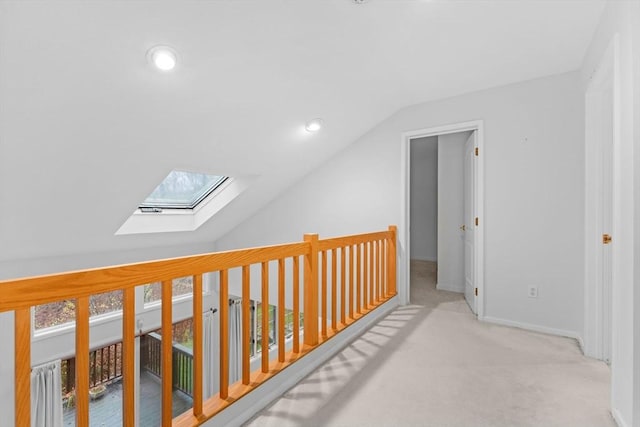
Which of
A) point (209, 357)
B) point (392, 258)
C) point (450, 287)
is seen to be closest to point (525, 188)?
point (392, 258)

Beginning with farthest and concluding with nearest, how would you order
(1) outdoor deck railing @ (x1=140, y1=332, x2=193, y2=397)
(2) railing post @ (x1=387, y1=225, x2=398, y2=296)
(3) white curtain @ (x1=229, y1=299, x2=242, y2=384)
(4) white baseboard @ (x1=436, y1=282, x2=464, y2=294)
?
(3) white curtain @ (x1=229, y1=299, x2=242, y2=384) → (4) white baseboard @ (x1=436, y1=282, x2=464, y2=294) → (1) outdoor deck railing @ (x1=140, y1=332, x2=193, y2=397) → (2) railing post @ (x1=387, y1=225, x2=398, y2=296)

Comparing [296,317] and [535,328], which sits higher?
[296,317]

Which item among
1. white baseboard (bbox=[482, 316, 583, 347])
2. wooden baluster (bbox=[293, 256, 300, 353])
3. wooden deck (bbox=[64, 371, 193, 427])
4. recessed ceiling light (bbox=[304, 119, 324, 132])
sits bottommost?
wooden deck (bbox=[64, 371, 193, 427])

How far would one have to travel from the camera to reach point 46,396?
108 inches

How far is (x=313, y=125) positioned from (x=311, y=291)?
61.3 inches

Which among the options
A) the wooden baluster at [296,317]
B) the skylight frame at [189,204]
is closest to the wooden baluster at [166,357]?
the wooden baluster at [296,317]

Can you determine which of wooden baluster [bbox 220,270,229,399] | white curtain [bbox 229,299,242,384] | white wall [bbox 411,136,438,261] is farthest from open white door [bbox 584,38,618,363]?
white wall [bbox 411,136,438,261]

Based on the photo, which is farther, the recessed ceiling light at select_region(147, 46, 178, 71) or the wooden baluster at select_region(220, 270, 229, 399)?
the recessed ceiling light at select_region(147, 46, 178, 71)

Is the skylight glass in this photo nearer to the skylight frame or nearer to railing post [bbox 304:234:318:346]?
the skylight frame

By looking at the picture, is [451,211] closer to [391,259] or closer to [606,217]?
[391,259]

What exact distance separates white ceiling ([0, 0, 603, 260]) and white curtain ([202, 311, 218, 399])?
2065 millimetres

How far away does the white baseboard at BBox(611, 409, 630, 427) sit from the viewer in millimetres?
1397

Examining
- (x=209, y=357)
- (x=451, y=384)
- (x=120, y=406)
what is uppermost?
(x=451, y=384)

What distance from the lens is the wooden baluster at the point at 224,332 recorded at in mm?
1450
